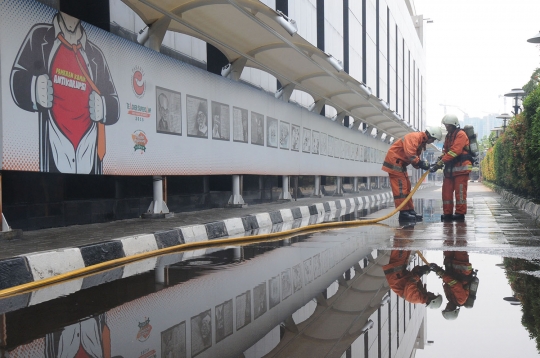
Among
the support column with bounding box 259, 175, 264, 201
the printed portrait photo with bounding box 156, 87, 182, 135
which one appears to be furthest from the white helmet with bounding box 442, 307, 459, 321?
the support column with bounding box 259, 175, 264, 201

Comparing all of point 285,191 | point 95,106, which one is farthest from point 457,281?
point 285,191

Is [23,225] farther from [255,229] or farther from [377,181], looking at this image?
[377,181]

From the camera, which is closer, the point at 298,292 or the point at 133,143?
the point at 298,292

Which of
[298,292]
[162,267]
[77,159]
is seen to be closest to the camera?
[298,292]

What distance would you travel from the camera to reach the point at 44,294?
4.66m

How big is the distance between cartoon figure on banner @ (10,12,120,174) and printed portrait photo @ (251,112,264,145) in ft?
16.0

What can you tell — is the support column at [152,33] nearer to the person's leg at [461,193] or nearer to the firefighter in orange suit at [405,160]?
the firefighter in orange suit at [405,160]

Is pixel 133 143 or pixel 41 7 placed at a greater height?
pixel 41 7

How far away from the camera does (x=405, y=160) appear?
37.1 feet

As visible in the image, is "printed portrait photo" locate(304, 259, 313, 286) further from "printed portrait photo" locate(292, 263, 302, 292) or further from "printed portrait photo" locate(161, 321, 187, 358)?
"printed portrait photo" locate(161, 321, 187, 358)

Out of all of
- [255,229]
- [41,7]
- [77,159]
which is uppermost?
[41,7]

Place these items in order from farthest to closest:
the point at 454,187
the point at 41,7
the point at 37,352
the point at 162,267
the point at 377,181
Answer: the point at 377,181, the point at 454,187, the point at 41,7, the point at 162,267, the point at 37,352

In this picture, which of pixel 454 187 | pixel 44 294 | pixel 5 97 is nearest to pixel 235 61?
pixel 454 187

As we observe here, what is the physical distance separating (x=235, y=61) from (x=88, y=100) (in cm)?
512
